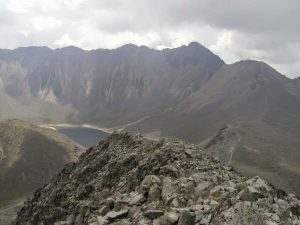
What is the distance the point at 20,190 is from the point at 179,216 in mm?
131923

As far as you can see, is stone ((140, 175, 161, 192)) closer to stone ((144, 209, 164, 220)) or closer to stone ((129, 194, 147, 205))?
stone ((129, 194, 147, 205))

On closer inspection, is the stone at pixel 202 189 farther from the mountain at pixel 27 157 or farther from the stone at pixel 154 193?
the mountain at pixel 27 157

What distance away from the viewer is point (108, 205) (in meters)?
35.8

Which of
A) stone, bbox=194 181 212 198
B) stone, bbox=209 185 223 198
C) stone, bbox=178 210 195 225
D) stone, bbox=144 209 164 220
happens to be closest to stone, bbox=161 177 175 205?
stone, bbox=144 209 164 220

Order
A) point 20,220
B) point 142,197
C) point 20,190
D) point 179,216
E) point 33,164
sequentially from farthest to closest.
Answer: point 33,164 → point 20,190 → point 20,220 → point 142,197 → point 179,216

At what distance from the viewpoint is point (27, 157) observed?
6845 inches

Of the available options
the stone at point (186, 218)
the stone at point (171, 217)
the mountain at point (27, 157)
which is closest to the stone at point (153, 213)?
the stone at point (171, 217)

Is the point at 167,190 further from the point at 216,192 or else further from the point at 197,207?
the point at 197,207

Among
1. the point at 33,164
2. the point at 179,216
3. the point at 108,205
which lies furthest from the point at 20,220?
the point at 33,164

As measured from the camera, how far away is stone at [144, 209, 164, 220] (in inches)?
1204

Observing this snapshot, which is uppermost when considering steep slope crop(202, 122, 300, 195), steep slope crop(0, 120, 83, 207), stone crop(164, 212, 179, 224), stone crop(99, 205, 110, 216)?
stone crop(164, 212, 179, 224)

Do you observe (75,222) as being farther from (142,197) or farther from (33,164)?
(33,164)

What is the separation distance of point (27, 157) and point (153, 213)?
150191 mm

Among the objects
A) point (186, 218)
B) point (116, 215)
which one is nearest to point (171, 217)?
point (186, 218)
